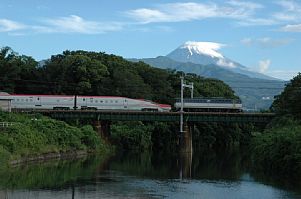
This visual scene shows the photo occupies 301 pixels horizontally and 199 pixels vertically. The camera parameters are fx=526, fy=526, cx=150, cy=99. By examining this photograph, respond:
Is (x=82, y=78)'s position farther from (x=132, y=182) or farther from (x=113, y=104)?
(x=132, y=182)

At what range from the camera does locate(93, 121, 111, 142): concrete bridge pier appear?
260 feet

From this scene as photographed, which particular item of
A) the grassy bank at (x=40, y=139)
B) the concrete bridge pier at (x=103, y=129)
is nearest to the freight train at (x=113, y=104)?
the concrete bridge pier at (x=103, y=129)

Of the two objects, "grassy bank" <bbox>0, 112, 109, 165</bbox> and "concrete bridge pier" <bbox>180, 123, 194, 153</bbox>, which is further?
"concrete bridge pier" <bbox>180, 123, 194, 153</bbox>

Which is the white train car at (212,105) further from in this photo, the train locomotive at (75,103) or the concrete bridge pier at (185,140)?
the train locomotive at (75,103)

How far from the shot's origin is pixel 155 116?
79250 millimetres

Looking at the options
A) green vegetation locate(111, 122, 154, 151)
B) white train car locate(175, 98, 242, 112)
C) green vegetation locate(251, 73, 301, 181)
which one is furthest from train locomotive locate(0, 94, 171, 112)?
green vegetation locate(251, 73, 301, 181)

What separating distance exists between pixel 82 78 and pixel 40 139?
45.4 m

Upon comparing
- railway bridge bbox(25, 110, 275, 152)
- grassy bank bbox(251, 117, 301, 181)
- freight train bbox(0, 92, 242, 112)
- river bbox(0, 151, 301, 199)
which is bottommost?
river bbox(0, 151, 301, 199)

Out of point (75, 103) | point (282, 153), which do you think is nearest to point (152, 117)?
point (75, 103)

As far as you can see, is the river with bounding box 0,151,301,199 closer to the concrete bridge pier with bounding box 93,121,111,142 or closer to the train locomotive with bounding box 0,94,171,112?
the concrete bridge pier with bounding box 93,121,111,142

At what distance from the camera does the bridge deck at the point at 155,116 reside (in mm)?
77375

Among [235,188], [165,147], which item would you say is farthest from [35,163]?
[165,147]

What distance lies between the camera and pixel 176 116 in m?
80.2

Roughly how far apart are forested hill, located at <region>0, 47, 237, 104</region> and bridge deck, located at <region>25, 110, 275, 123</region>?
21.5 m
